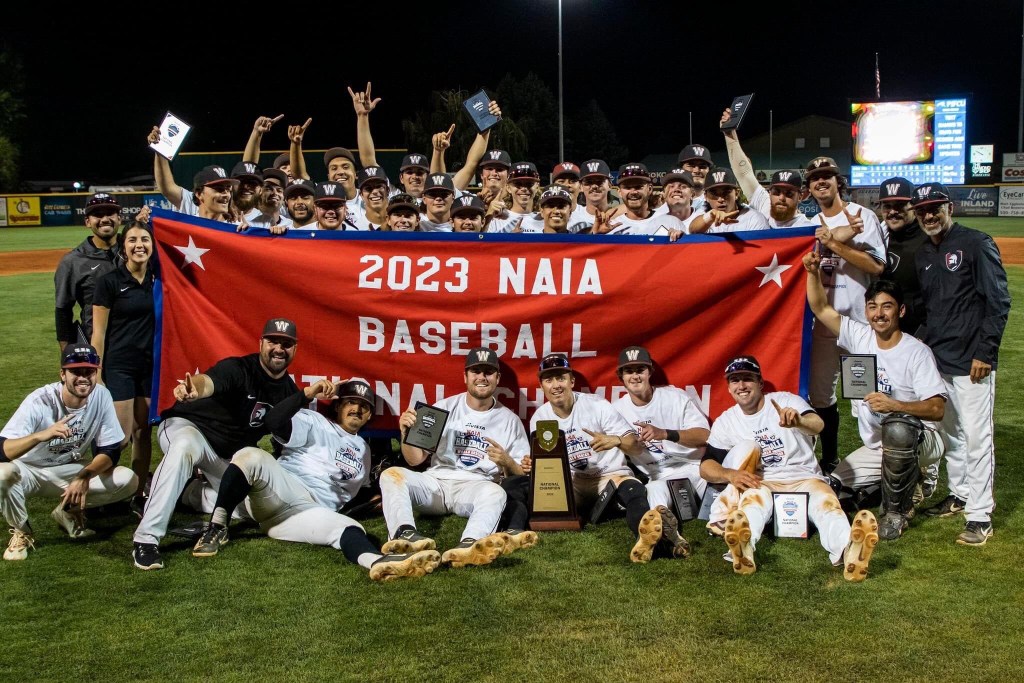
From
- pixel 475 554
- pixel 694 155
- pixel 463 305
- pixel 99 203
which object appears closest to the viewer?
pixel 475 554

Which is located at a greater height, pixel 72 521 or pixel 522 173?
pixel 522 173

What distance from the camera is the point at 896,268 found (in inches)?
294

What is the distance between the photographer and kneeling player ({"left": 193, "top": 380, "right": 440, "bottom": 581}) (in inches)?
240

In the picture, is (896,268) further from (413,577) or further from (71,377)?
(71,377)

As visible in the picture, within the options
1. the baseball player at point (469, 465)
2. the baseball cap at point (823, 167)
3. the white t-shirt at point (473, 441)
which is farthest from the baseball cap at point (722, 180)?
the white t-shirt at point (473, 441)

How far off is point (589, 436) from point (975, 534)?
8.67 ft

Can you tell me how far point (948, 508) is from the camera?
705 cm

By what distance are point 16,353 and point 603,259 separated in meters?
10.0

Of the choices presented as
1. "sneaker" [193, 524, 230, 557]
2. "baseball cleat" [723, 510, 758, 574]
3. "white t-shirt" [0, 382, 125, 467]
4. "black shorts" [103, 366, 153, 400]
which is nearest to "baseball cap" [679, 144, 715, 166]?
"baseball cleat" [723, 510, 758, 574]

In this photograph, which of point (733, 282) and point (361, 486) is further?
point (733, 282)

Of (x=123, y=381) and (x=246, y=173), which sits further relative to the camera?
(x=246, y=173)

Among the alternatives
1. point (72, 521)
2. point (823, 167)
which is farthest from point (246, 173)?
point (823, 167)

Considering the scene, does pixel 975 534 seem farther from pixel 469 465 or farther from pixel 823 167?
pixel 469 465

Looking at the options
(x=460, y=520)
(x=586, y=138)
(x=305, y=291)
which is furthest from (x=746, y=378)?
(x=586, y=138)
